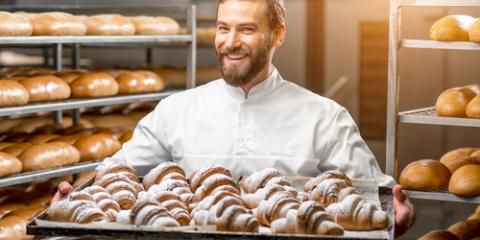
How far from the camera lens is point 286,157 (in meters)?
Result: 3.06

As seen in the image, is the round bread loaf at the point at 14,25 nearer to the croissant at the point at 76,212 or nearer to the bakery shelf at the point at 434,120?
the bakery shelf at the point at 434,120

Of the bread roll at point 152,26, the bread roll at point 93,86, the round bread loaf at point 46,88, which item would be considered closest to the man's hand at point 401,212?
the round bread loaf at point 46,88

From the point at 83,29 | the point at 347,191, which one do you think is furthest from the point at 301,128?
the point at 83,29

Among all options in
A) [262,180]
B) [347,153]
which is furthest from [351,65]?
[262,180]

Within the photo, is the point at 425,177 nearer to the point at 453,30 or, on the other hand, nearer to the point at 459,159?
the point at 459,159

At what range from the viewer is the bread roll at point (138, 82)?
4.72 metres

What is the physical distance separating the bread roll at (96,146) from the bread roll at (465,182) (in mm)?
1868

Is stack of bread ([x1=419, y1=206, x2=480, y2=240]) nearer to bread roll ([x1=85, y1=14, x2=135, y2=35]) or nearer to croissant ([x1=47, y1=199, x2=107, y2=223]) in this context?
croissant ([x1=47, y1=199, x2=107, y2=223])

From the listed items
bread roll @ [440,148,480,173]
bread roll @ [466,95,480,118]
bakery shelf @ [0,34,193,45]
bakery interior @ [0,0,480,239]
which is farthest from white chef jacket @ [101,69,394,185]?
bakery interior @ [0,0,480,239]

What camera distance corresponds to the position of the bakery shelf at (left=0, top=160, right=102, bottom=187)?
3760 mm

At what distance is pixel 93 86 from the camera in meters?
4.45

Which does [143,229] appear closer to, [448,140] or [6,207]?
[6,207]

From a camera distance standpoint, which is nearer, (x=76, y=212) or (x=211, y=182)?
(x=76, y=212)

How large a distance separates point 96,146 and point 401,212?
2.37 meters
